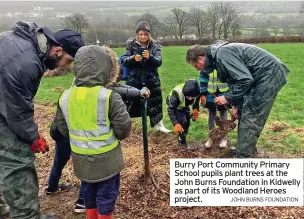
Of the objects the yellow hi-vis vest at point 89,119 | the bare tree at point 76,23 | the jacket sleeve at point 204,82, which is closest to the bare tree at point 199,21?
the bare tree at point 76,23

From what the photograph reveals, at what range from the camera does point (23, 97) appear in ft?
9.97

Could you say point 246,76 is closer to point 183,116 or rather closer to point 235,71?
point 235,71

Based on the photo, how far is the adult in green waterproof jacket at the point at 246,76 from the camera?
443cm

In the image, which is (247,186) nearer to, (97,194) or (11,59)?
(97,194)

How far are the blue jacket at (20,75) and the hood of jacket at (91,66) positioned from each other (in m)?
0.43

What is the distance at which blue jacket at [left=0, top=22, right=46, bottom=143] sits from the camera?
297 cm

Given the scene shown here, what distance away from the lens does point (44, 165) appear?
5.73 metres

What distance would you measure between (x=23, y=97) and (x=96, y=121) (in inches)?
27.4

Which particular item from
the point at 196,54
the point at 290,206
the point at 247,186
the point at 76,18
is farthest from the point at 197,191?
the point at 76,18

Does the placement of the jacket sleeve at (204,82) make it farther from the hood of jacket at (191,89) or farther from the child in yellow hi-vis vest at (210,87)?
the hood of jacket at (191,89)

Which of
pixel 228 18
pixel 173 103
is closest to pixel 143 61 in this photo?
pixel 173 103

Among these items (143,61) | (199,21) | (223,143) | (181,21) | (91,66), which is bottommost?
(223,143)
